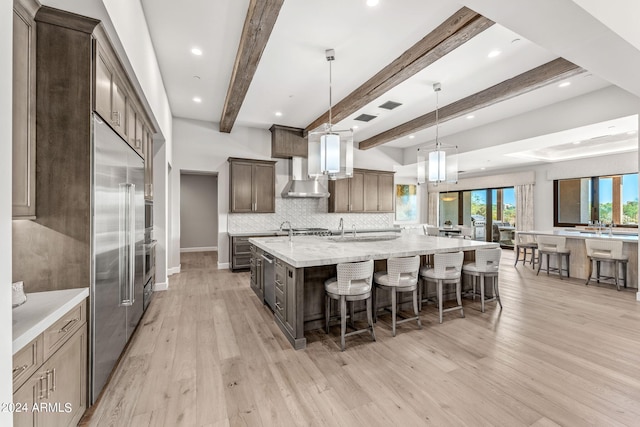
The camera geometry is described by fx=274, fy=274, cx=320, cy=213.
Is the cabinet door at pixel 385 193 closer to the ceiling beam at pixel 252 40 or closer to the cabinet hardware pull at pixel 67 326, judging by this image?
the ceiling beam at pixel 252 40

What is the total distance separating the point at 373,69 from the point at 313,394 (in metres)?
3.85

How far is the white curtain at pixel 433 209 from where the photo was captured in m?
10.6

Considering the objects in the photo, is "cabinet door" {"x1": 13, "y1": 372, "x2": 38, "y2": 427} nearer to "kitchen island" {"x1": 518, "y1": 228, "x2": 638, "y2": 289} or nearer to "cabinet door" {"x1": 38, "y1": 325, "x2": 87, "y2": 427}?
"cabinet door" {"x1": 38, "y1": 325, "x2": 87, "y2": 427}

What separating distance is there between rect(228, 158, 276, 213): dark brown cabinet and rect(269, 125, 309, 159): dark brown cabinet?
357mm

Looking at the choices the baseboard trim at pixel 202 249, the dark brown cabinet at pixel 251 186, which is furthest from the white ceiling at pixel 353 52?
the baseboard trim at pixel 202 249

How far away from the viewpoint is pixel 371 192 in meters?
7.84

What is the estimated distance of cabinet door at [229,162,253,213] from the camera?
241 inches

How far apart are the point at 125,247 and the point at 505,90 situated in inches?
205

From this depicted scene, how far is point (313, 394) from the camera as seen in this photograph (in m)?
1.99

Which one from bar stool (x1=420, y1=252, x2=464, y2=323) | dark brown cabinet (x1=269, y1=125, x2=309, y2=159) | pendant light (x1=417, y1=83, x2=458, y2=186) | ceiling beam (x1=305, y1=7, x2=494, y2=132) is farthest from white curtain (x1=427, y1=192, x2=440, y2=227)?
bar stool (x1=420, y1=252, x2=464, y2=323)

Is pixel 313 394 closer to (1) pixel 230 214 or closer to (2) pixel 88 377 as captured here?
(2) pixel 88 377

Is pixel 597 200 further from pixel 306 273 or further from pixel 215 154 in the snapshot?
pixel 215 154

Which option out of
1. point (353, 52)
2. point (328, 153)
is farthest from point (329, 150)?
point (353, 52)

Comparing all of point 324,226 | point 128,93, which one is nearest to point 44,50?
point 128,93
